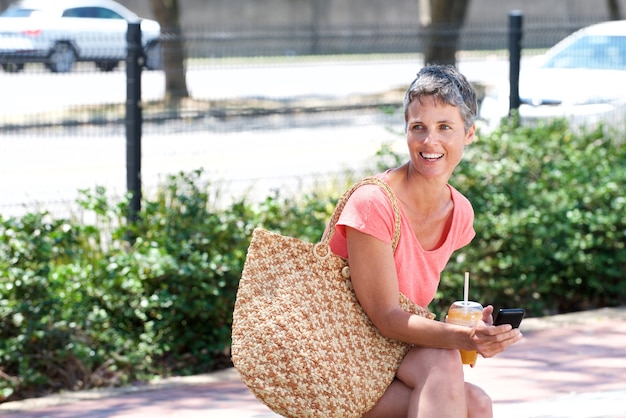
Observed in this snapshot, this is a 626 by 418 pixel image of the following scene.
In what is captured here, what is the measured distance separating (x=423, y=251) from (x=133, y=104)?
12.9ft

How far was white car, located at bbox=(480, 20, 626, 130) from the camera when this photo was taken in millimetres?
10664

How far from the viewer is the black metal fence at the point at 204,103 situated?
7344 millimetres

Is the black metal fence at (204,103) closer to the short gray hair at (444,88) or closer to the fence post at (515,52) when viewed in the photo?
the fence post at (515,52)

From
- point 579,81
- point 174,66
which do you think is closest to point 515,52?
point 174,66

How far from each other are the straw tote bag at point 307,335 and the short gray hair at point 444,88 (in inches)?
11.7

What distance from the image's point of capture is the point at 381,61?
37.4 feet

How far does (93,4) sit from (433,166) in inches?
946

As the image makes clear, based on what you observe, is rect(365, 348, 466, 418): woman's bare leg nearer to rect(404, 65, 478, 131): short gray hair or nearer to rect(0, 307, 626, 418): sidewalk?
rect(404, 65, 478, 131): short gray hair

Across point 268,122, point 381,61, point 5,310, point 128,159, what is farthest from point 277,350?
point 381,61

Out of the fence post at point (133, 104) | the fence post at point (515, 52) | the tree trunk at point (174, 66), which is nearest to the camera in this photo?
the fence post at point (133, 104)

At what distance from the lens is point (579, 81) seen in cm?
1212

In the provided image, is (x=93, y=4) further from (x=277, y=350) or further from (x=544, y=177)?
(x=277, y=350)

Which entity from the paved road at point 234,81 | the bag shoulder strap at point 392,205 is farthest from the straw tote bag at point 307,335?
the paved road at point 234,81

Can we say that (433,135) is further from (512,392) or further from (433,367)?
(512,392)
